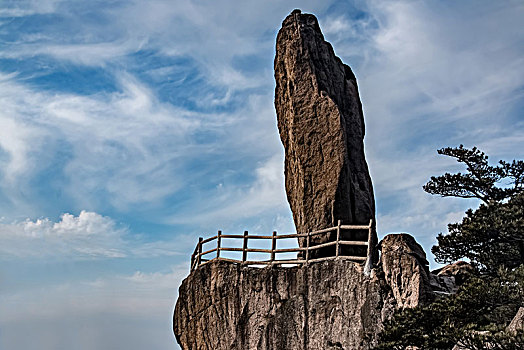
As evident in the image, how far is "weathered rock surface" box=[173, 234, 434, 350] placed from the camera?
1933cm

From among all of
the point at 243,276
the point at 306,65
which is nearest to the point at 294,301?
the point at 243,276

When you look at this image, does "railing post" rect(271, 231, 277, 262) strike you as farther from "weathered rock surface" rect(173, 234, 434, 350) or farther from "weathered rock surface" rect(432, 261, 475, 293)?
"weathered rock surface" rect(432, 261, 475, 293)

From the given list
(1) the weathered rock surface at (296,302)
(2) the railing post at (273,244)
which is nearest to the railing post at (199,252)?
(1) the weathered rock surface at (296,302)

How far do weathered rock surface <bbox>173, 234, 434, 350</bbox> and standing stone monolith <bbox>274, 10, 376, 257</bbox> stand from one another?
212cm

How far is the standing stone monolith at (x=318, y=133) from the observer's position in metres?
23.8

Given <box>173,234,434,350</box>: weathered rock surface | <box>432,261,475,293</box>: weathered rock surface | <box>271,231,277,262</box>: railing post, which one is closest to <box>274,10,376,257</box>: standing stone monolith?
<box>271,231,277,262</box>: railing post

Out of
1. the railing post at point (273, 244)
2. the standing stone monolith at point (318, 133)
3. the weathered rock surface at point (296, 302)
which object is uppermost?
the standing stone monolith at point (318, 133)

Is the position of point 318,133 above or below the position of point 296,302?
above

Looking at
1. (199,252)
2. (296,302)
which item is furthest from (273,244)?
(199,252)

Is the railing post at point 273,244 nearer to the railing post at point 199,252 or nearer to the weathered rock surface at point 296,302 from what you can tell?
the weathered rock surface at point 296,302

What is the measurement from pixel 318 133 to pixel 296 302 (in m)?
7.11

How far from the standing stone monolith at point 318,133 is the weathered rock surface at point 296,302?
2119 millimetres

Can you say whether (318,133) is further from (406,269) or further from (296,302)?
(406,269)

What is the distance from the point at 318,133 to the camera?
24.6 meters
